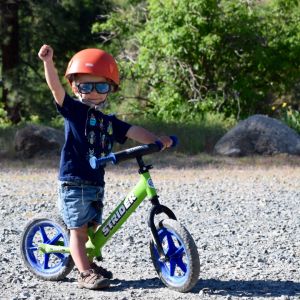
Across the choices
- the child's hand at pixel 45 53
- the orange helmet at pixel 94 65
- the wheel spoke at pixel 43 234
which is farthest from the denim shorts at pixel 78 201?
the child's hand at pixel 45 53

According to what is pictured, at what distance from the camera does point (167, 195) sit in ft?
34.2

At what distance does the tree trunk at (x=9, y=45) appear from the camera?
85.8ft

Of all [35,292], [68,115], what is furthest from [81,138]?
[35,292]

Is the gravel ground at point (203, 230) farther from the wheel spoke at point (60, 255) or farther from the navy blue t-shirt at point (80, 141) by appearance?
the navy blue t-shirt at point (80, 141)

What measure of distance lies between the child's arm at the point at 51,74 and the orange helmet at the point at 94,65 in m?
0.15

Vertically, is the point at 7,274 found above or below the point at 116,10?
below

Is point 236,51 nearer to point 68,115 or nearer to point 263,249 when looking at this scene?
point 263,249

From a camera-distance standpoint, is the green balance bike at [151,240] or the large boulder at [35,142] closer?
the green balance bike at [151,240]

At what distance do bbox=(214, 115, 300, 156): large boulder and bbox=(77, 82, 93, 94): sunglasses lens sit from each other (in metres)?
9.13

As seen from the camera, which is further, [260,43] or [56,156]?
[260,43]

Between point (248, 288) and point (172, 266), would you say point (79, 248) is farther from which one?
point (248, 288)

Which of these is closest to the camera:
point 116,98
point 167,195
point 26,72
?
point 167,195

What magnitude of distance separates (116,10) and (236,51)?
6.09 m

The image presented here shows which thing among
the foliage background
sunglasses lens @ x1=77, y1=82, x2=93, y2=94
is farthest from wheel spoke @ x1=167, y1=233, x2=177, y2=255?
the foliage background
